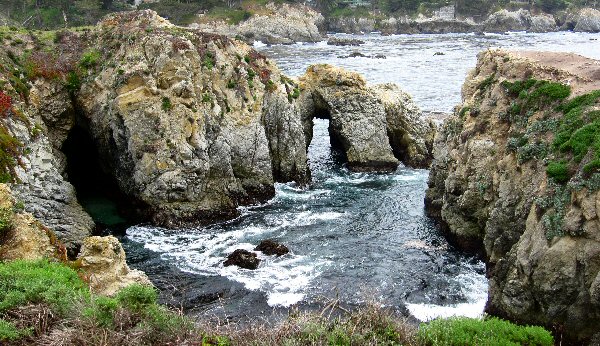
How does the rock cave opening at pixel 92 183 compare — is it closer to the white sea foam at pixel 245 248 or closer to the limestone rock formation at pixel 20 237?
the white sea foam at pixel 245 248

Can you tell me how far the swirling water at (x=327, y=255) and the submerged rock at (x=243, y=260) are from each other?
1.05ft

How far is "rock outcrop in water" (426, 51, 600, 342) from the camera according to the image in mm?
17797

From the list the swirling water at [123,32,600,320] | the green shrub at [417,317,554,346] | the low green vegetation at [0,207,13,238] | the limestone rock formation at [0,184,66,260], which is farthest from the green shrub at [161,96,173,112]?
the green shrub at [417,317,554,346]

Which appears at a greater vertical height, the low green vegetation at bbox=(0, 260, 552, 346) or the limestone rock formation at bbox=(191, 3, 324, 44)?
the limestone rock formation at bbox=(191, 3, 324, 44)

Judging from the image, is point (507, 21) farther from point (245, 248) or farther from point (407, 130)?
point (245, 248)

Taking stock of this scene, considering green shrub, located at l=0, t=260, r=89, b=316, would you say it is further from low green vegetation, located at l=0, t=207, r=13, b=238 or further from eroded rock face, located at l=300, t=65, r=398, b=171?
eroded rock face, located at l=300, t=65, r=398, b=171

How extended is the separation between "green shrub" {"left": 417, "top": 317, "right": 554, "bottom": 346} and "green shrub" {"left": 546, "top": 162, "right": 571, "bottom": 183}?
7.05 metres

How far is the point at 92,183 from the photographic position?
3566 centimetres

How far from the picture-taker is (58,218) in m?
26.4

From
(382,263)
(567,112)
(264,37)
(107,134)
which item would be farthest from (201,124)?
(264,37)

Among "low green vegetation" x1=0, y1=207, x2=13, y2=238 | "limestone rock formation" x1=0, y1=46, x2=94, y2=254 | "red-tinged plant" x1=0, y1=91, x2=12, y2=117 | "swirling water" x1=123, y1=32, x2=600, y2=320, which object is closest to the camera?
"low green vegetation" x1=0, y1=207, x2=13, y2=238

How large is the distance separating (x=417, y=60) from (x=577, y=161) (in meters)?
71.3

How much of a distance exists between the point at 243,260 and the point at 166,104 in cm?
1104

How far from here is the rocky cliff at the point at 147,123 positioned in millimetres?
27781
